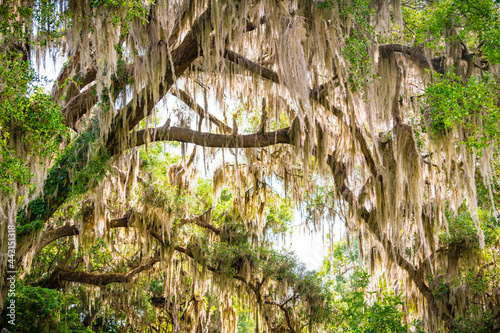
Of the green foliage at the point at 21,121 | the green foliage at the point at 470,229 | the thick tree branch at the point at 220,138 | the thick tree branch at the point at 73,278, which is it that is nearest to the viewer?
the green foliage at the point at 21,121

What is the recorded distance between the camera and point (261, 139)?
688cm

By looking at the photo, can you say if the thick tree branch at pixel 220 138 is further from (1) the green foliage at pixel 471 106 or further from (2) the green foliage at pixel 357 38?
(1) the green foliage at pixel 471 106

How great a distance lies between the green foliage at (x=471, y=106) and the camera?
4492 mm

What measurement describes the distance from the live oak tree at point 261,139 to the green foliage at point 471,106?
0.08 ft

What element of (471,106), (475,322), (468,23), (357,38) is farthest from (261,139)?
(475,322)

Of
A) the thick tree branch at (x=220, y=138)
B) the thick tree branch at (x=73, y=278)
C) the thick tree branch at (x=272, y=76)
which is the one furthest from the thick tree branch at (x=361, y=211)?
the thick tree branch at (x=73, y=278)

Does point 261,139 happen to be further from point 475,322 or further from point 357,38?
point 475,322

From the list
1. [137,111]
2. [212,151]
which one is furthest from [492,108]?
[212,151]

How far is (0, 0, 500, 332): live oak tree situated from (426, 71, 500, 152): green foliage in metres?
0.02

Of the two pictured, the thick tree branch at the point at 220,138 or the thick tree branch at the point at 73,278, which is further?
the thick tree branch at the point at 73,278

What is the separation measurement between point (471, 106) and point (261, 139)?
125 inches

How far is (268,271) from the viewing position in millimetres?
9555

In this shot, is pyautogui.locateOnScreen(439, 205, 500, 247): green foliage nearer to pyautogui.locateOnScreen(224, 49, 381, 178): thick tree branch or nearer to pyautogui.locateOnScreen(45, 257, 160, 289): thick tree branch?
pyautogui.locateOnScreen(224, 49, 381, 178): thick tree branch

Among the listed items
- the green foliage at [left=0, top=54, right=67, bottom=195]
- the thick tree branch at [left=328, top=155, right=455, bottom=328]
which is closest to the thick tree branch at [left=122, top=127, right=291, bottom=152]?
the thick tree branch at [left=328, top=155, right=455, bottom=328]
